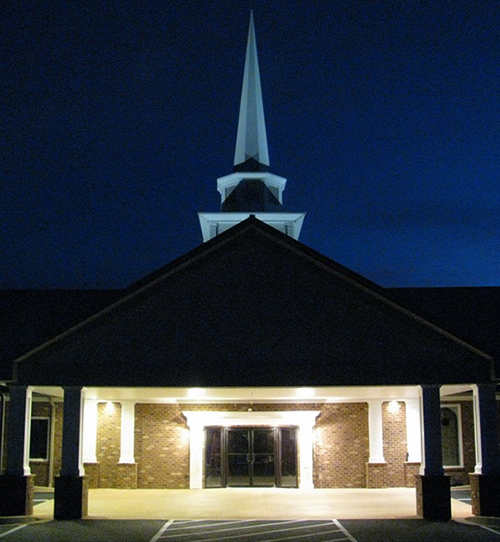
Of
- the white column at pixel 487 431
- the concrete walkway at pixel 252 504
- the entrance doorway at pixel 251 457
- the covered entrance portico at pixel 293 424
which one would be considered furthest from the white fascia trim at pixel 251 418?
the white column at pixel 487 431

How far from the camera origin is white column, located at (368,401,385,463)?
26.8 metres

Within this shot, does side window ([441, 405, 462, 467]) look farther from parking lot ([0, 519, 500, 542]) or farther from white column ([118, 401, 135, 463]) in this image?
white column ([118, 401, 135, 463])

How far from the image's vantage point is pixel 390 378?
61.5 feet

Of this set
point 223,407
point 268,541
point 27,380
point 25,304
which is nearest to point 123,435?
point 223,407

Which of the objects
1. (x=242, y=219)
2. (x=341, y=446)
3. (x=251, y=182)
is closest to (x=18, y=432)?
(x=341, y=446)

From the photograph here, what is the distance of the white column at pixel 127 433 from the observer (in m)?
26.9

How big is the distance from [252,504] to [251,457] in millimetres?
5375

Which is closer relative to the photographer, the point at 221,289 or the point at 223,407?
the point at 221,289

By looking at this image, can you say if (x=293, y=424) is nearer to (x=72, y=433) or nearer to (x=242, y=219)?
(x=72, y=433)

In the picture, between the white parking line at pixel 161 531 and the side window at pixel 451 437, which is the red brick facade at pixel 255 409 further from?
the white parking line at pixel 161 531

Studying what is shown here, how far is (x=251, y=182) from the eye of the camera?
3681 cm

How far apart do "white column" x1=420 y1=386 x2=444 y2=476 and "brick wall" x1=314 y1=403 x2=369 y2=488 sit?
8499 millimetres

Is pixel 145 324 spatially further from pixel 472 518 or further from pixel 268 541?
pixel 472 518

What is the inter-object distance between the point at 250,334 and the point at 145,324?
2.50 metres
